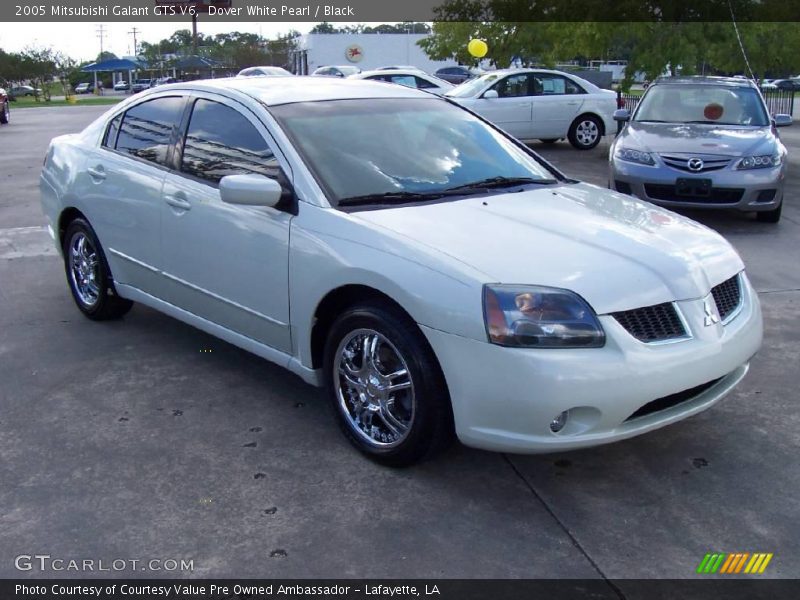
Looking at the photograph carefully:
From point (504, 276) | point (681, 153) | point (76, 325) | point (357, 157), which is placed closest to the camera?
point (504, 276)

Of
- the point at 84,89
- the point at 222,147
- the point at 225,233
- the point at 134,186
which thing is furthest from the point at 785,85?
the point at 84,89

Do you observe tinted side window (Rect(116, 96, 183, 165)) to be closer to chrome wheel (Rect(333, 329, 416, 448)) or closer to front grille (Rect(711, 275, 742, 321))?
chrome wheel (Rect(333, 329, 416, 448))

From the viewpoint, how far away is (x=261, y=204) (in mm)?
3967

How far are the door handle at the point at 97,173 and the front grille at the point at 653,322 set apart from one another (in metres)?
3.42

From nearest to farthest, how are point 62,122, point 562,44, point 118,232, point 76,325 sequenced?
point 118,232
point 76,325
point 562,44
point 62,122

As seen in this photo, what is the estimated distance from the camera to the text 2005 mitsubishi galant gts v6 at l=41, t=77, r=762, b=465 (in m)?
3.30

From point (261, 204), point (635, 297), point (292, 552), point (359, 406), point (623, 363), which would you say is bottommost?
point (292, 552)

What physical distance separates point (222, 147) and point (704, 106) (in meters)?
7.08

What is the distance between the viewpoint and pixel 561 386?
3207 mm

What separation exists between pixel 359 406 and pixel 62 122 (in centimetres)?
2512

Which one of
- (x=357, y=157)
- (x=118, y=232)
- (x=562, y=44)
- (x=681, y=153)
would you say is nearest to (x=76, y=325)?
(x=118, y=232)

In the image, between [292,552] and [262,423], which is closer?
[292,552]

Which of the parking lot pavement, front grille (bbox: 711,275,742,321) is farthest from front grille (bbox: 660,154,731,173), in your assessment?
front grille (bbox: 711,275,742,321)

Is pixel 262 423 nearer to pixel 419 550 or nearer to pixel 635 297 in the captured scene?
pixel 419 550
